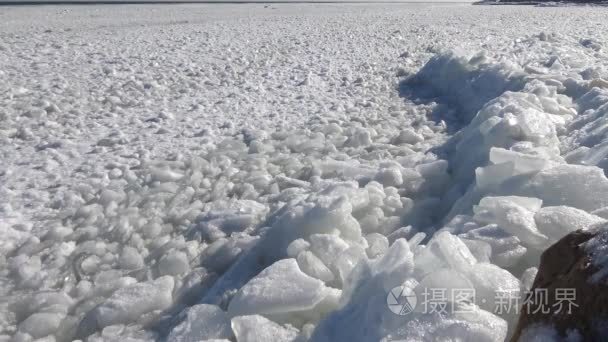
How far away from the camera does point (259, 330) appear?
6.36 ft

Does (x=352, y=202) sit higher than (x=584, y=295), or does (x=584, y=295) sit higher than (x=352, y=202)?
(x=584, y=295)

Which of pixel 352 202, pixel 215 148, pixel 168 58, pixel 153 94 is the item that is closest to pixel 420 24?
pixel 168 58

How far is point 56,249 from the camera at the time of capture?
2.68m

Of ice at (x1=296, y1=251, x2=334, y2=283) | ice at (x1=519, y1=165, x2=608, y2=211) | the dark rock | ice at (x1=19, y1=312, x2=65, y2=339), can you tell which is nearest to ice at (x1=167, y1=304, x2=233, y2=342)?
ice at (x1=296, y1=251, x2=334, y2=283)

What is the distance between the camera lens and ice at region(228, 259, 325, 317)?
6.67ft

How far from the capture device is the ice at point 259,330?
6.31 ft

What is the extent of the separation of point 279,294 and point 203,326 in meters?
0.32

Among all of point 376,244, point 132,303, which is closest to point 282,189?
point 376,244

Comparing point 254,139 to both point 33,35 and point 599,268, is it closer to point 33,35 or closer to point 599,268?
point 599,268

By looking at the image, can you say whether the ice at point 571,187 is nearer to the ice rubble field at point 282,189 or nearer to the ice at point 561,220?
the ice rubble field at point 282,189

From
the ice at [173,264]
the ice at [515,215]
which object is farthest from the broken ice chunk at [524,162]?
the ice at [173,264]

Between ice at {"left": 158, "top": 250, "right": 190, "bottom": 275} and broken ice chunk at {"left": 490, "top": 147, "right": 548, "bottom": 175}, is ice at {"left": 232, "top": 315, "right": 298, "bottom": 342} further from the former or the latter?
broken ice chunk at {"left": 490, "top": 147, "right": 548, "bottom": 175}

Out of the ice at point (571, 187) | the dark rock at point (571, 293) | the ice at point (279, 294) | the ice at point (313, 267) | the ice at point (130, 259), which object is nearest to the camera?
the dark rock at point (571, 293)

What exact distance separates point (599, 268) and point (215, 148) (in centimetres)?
297
